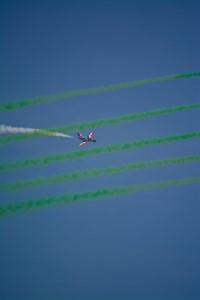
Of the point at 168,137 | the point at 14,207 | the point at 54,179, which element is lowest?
the point at 14,207

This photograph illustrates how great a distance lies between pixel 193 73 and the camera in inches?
915

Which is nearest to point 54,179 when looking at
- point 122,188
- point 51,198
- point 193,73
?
point 51,198

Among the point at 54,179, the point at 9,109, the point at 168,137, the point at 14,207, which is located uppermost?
the point at 9,109

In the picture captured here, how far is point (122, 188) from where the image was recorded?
22.9 metres

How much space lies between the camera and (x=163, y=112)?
76.8 ft

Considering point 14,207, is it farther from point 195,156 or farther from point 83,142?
point 195,156

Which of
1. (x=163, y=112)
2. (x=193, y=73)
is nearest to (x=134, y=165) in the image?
(x=163, y=112)

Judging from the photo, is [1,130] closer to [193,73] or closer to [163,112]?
[163,112]

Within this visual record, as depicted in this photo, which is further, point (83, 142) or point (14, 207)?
point (83, 142)

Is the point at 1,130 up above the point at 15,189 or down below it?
above

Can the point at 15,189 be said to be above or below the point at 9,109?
below

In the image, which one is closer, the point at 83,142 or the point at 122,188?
the point at 122,188

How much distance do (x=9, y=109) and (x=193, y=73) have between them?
12.1 m

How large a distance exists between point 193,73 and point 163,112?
3.19 m
